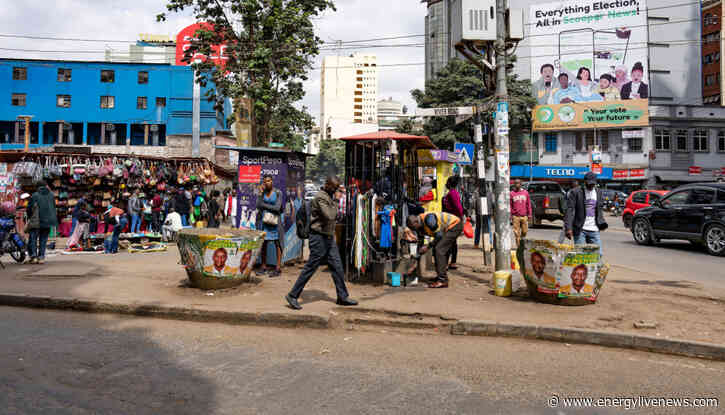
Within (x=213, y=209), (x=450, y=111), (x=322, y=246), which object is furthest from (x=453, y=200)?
(x=213, y=209)

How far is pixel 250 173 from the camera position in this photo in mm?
9789

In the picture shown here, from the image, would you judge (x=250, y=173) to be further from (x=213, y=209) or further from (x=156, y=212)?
(x=156, y=212)

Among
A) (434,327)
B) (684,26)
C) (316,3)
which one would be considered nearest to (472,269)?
(434,327)

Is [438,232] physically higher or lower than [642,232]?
higher

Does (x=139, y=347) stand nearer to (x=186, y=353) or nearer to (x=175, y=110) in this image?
(x=186, y=353)

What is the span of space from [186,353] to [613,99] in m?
44.2

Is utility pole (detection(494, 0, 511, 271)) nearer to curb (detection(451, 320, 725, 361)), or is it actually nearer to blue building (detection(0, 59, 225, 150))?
curb (detection(451, 320, 725, 361))

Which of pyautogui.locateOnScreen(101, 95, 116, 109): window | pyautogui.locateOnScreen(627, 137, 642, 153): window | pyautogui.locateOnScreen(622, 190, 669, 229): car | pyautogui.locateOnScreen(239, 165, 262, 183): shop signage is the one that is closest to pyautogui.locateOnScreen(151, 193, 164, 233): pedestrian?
pyautogui.locateOnScreen(239, 165, 262, 183): shop signage

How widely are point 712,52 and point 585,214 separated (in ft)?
189

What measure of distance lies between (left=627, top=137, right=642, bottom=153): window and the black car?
29144 mm

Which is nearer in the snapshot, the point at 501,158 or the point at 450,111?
the point at 501,158

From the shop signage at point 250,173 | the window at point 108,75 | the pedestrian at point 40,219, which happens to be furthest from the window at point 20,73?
the shop signage at point 250,173

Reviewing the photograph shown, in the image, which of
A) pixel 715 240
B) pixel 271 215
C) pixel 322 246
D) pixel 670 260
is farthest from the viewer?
pixel 715 240

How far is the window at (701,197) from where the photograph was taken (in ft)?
39.9
